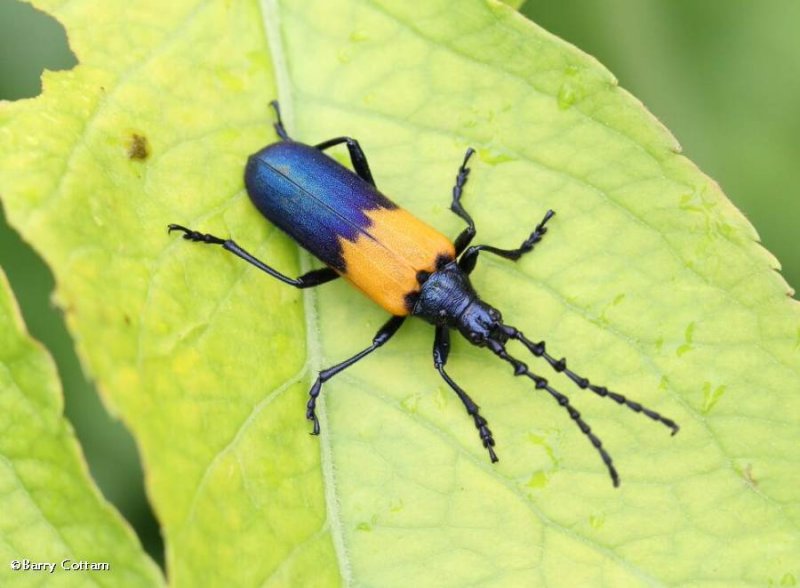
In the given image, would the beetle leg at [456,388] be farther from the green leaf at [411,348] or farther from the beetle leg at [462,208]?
the beetle leg at [462,208]

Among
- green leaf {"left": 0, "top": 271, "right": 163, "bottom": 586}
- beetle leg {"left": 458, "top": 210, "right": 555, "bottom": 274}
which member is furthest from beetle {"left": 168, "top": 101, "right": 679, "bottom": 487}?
green leaf {"left": 0, "top": 271, "right": 163, "bottom": 586}

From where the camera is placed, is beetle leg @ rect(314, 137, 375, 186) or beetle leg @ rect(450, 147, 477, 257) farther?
beetle leg @ rect(314, 137, 375, 186)

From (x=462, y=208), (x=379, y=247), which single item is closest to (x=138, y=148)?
(x=379, y=247)

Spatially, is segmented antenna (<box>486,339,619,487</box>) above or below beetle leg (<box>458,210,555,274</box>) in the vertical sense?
below

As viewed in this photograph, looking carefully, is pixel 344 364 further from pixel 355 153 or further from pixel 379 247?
pixel 355 153

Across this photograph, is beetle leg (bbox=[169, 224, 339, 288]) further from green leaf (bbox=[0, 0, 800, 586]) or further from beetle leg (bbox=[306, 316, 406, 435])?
beetle leg (bbox=[306, 316, 406, 435])

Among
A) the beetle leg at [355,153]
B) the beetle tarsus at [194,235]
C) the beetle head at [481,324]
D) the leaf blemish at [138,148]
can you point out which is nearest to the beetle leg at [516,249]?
the beetle head at [481,324]

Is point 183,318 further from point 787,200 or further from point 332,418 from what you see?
point 787,200
